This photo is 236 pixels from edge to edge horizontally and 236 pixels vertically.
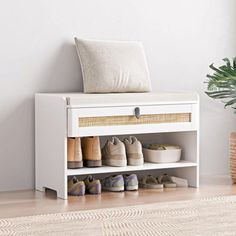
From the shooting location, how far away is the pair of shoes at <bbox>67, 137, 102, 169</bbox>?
4.43 meters

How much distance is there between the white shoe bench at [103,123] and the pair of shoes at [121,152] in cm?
5

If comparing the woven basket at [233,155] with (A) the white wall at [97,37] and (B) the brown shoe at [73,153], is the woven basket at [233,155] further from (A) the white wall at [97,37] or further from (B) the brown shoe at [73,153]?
(B) the brown shoe at [73,153]

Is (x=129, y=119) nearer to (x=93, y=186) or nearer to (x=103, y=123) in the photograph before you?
(x=103, y=123)

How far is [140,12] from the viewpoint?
497 centimetres

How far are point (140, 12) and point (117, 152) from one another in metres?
1.01

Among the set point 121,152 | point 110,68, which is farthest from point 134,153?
point 110,68

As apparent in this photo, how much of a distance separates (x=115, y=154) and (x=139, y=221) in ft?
2.99

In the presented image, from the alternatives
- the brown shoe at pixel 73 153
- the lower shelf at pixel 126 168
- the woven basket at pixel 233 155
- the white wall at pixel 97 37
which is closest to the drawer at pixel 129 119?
the brown shoe at pixel 73 153

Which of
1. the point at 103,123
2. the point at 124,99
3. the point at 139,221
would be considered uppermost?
the point at 124,99

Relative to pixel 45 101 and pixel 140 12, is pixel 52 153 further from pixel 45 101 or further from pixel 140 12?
pixel 140 12

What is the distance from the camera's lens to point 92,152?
14.8ft

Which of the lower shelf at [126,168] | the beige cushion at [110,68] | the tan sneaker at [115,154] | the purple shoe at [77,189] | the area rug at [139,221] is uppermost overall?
the beige cushion at [110,68]

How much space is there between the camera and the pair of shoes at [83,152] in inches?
174

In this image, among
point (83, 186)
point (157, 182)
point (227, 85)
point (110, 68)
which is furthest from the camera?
point (227, 85)
